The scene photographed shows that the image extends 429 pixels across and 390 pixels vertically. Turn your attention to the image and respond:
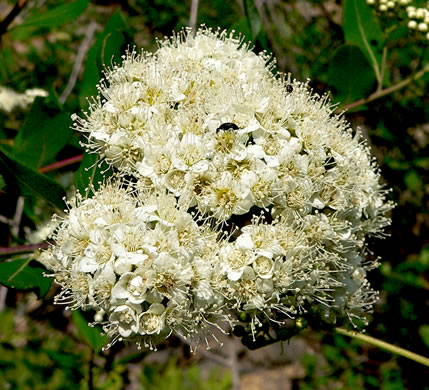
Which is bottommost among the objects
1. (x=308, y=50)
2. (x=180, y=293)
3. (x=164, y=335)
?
(x=164, y=335)

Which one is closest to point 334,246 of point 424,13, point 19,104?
point 424,13

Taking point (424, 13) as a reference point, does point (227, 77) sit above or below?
below

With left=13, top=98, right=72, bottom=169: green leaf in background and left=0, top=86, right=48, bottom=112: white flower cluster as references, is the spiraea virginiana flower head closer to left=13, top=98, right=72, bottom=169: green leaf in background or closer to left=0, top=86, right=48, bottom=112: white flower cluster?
left=13, top=98, right=72, bottom=169: green leaf in background

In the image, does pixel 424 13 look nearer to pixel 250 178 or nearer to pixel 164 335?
pixel 250 178

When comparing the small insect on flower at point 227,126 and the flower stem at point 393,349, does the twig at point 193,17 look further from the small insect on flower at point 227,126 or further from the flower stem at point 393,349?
the flower stem at point 393,349

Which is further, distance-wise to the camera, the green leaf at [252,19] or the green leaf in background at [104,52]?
the green leaf at [252,19]

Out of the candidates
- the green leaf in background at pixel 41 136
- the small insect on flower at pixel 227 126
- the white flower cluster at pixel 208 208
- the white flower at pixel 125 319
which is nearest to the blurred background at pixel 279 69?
the green leaf in background at pixel 41 136
